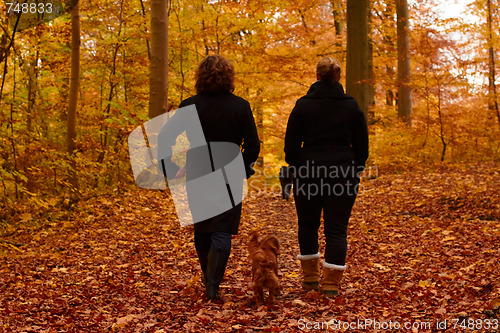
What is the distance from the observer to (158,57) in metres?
10.4

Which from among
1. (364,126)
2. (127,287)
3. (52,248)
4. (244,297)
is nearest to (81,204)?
(52,248)

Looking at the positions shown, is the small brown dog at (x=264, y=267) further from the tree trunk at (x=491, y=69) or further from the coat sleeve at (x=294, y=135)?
the tree trunk at (x=491, y=69)

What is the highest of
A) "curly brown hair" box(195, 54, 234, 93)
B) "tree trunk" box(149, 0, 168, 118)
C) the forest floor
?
"tree trunk" box(149, 0, 168, 118)

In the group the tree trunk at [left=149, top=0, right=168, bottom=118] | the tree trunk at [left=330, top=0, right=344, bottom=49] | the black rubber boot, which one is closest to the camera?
the black rubber boot

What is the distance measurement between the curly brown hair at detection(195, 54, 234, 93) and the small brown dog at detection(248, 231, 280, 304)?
1.40m

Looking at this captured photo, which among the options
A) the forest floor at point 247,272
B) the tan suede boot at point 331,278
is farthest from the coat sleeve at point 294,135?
the forest floor at point 247,272

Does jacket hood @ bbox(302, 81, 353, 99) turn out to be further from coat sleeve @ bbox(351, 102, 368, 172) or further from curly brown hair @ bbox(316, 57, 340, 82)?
coat sleeve @ bbox(351, 102, 368, 172)

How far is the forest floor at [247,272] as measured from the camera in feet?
12.3

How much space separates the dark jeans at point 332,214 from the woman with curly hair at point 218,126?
2.18ft

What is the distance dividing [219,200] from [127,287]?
5.84 ft

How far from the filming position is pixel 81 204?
30.2 feet

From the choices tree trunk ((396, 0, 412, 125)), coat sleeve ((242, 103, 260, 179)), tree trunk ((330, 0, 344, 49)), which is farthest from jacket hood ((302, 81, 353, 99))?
tree trunk ((330, 0, 344, 49))

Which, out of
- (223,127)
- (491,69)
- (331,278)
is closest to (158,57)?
(223,127)

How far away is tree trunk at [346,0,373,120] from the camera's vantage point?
12062mm
